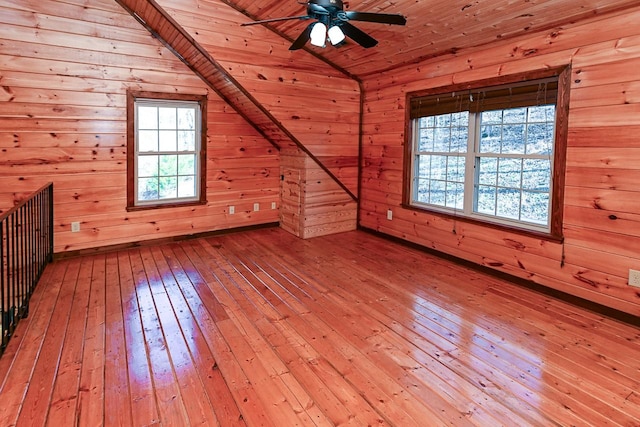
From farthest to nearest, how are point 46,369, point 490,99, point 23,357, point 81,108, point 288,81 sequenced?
point 288,81 → point 81,108 → point 490,99 → point 23,357 → point 46,369

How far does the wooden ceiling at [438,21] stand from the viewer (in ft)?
10.3

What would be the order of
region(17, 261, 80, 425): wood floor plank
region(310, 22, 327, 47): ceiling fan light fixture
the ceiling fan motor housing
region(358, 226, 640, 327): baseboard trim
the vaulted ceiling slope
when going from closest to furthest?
region(17, 261, 80, 425): wood floor plank → the ceiling fan motor housing → region(310, 22, 327, 47): ceiling fan light fixture → region(358, 226, 640, 327): baseboard trim → the vaulted ceiling slope

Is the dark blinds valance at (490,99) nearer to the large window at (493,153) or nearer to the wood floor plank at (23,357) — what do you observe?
the large window at (493,153)

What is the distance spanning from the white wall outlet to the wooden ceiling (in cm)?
201

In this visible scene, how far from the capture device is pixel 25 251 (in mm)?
3525

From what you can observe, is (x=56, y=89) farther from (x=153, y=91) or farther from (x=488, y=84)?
(x=488, y=84)

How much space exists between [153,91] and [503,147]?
4.16 m

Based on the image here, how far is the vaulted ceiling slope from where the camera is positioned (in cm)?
402

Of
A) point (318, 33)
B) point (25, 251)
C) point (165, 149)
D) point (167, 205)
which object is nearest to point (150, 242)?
point (167, 205)

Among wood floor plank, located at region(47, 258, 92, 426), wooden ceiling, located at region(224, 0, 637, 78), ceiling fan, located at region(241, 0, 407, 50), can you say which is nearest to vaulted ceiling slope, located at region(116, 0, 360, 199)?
wooden ceiling, located at region(224, 0, 637, 78)

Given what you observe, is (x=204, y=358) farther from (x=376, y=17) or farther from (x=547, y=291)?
(x=547, y=291)

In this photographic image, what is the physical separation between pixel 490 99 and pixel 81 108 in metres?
4.49

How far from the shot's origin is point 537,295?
3574 millimetres

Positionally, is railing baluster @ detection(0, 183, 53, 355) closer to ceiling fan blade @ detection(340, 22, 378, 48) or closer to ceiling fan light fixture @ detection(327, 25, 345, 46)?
ceiling fan light fixture @ detection(327, 25, 345, 46)
